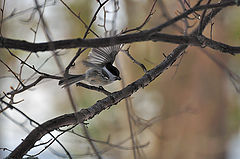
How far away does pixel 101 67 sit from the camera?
155cm

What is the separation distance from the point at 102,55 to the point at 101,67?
0.33 ft

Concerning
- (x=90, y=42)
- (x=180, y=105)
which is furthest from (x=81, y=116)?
(x=180, y=105)

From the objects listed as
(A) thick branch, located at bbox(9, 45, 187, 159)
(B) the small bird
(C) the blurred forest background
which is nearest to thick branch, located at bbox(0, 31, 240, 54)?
(A) thick branch, located at bbox(9, 45, 187, 159)

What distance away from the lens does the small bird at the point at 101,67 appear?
144 centimetres

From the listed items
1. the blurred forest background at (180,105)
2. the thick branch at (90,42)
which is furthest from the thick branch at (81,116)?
the blurred forest background at (180,105)

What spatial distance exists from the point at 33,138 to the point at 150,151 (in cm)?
325

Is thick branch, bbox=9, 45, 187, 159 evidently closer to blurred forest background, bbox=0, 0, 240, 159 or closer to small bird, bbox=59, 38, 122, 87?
small bird, bbox=59, 38, 122, 87

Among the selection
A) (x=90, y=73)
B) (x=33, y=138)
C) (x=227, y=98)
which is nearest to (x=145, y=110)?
(x=227, y=98)

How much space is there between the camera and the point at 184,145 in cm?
392

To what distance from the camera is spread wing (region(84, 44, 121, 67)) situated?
1434 millimetres

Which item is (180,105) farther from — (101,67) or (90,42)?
(90,42)

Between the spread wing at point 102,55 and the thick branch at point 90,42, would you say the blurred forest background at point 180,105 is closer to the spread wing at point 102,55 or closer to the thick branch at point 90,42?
the spread wing at point 102,55

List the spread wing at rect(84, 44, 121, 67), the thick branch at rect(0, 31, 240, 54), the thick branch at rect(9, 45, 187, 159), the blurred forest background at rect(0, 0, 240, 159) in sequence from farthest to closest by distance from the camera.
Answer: the blurred forest background at rect(0, 0, 240, 159), the spread wing at rect(84, 44, 121, 67), the thick branch at rect(9, 45, 187, 159), the thick branch at rect(0, 31, 240, 54)

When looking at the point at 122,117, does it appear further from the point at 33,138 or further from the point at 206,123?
the point at 33,138
